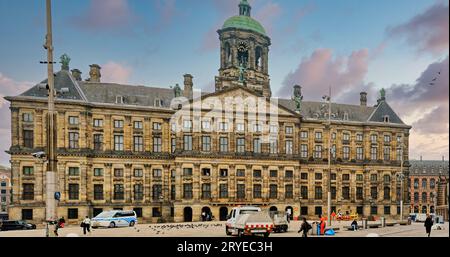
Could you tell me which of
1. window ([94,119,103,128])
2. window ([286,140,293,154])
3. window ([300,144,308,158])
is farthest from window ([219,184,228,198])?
window ([94,119,103,128])

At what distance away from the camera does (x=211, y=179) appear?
52.4m

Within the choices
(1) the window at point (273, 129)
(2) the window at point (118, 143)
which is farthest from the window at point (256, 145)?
(2) the window at point (118, 143)

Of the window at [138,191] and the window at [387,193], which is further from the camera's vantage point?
the window at [387,193]

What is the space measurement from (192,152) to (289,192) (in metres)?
18.0

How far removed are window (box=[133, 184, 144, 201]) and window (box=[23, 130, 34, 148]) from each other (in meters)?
15.6

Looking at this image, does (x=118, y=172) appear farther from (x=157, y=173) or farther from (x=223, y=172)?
(x=223, y=172)

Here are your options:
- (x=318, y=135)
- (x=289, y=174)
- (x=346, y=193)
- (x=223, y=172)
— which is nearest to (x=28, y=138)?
(x=223, y=172)

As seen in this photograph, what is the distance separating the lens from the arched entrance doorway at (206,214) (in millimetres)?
50791

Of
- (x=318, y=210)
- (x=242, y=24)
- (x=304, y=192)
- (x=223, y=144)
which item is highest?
(x=242, y=24)

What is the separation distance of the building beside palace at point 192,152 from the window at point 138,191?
152 mm

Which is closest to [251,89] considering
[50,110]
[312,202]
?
[312,202]

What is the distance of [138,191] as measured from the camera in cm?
5188

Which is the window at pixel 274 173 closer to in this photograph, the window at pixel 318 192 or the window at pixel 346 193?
the window at pixel 318 192
